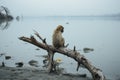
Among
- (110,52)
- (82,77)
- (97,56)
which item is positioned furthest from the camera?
(110,52)

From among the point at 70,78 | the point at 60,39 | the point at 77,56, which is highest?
the point at 60,39

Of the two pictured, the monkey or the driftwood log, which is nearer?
the driftwood log

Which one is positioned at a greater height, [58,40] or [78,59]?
[58,40]

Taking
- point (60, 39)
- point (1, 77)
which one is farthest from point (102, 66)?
point (1, 77)

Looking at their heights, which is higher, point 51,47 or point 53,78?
point 51,47

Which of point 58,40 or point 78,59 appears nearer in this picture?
point 78,59

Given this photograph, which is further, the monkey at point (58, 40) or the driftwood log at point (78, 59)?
the monkey at point (58, 40)

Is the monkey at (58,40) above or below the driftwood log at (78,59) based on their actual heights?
above

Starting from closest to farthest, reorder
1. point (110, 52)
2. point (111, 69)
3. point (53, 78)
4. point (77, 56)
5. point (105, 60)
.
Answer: point (77, 56)
point (53, 78)
point (111, 69)
point (105, 60)
point (110, 52)

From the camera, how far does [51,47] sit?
40.2ft

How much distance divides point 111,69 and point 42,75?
7705 millimetres

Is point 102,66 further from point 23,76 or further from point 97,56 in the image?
point 23,76

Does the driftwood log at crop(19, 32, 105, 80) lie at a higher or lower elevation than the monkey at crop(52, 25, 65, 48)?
lower

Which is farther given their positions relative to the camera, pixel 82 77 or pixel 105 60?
pixel 105 60
